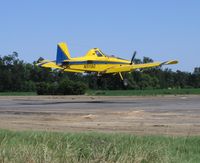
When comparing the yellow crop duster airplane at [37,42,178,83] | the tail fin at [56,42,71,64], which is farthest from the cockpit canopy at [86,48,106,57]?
the tail fin at [56,42,71,64]

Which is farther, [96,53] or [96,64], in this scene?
[96,53]

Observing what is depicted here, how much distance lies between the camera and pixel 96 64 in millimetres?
58062

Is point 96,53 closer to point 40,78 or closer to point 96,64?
point 96,64

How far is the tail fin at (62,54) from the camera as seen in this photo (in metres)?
60.2

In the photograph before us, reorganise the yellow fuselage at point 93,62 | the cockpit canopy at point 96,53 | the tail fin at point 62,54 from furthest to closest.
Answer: the tail fin at point 62,54, the cockpit canopy at point 96,53, the yellow fuselage at point 93,62

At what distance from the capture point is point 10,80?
5901 inches

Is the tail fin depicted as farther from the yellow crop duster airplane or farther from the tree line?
the tree line

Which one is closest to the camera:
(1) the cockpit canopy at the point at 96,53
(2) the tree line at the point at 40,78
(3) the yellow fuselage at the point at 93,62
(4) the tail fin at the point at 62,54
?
(3) the yellow fuselage at the point at 93,62

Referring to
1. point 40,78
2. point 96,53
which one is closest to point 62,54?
point 96,53

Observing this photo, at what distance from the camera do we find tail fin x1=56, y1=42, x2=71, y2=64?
6022 centimetres

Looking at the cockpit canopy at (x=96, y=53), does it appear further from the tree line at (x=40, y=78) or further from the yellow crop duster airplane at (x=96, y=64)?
the tree line at (x=40, y=78)

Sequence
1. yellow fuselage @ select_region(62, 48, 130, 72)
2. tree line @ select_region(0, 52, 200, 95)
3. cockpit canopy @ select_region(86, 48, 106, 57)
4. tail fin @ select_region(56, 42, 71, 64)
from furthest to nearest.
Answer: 1. tree line @ select_region(0, 52, 200, 95)
2. tail fin @ select_region(56, 42, 71, 64)
3. cockpit canopy @ select_region(86, 48, 106, 57)
4. yellow fuselage @ select_region(62, 48, 130, 72)

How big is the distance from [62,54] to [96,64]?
4910 millimetres

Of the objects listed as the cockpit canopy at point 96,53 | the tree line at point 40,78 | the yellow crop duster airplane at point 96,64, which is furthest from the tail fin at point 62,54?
the tree line at point 40,78
